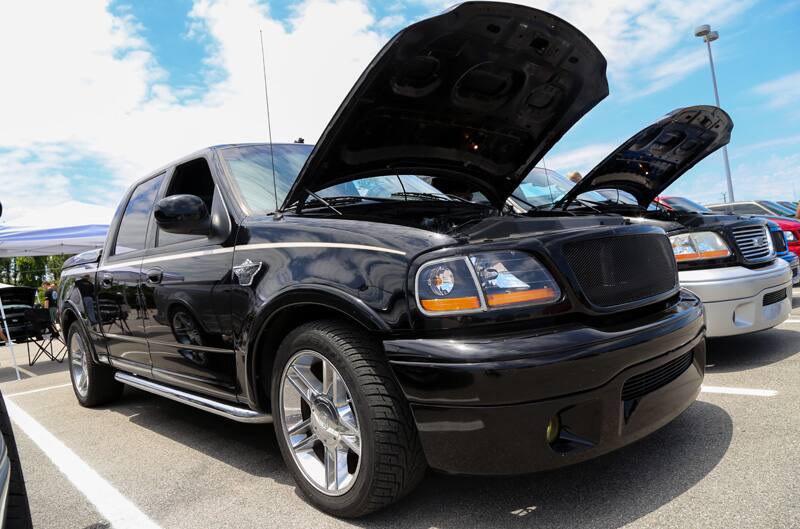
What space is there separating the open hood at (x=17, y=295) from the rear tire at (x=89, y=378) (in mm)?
7687

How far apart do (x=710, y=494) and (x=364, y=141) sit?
2185 mm

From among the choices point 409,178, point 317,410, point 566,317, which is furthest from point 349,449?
point 409,178

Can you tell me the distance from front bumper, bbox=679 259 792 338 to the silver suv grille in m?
0.16

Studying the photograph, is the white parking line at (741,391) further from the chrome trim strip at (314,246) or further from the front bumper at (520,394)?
the chrome trim strip at (314,246)

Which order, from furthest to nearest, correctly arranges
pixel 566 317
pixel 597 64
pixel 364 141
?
pixel 597 64
pixel 364 141
pixel 566 317

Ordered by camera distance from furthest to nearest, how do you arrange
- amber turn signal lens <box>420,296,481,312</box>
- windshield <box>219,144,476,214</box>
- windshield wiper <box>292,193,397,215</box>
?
windshield <box>219,144,476,214</box>
windshield wiper <box>292,193,397,215</box>
amber turn signal lens <box>420,296,481,312</box>

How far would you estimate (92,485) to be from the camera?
9.81 ft

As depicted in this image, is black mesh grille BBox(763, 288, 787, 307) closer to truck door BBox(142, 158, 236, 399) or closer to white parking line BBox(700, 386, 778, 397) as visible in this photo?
white parking line BBox(700, 386, 778, 397)

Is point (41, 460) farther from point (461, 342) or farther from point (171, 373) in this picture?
point (461, 342)

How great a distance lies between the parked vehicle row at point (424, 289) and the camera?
6.39 ft

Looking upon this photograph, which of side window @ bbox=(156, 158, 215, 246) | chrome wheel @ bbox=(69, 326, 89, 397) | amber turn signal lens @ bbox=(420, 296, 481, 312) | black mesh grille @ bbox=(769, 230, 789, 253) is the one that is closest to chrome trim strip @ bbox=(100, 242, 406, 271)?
side window @ bbox=(156, 158, 215, 246)

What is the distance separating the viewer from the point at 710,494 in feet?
7.09

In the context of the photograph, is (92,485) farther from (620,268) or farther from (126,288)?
(620,268)

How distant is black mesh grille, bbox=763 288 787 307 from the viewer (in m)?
4.12
